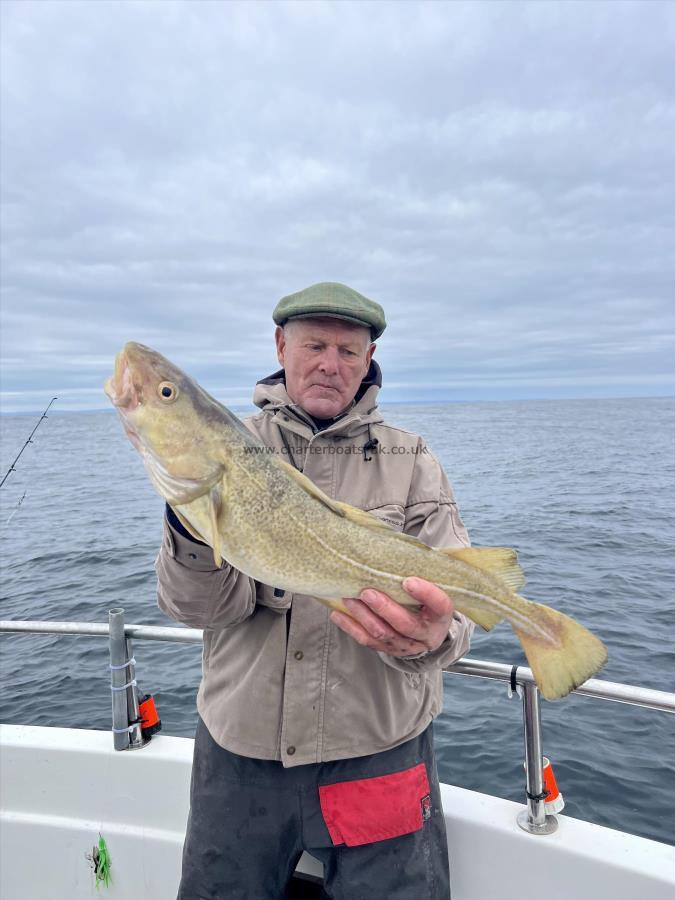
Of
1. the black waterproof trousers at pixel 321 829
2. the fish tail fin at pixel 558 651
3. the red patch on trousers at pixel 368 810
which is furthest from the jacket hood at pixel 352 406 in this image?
the red patch on trousers at pixel 368 810

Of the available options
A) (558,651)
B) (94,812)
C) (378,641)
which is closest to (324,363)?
(378,641)

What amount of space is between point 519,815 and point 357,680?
1537mm

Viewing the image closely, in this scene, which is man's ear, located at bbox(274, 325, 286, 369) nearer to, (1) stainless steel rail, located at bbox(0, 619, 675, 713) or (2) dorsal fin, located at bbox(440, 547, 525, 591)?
(2) dorsal fin, located at bbox(440, 547, 525, 591)

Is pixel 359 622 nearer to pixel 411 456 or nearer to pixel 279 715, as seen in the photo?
pixel 279 715

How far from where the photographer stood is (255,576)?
2600mm

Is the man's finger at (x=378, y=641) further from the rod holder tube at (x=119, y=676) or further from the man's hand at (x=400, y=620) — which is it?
the rod holder tube at (x=119, y=676)

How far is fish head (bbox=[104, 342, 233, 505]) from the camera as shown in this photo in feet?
8.66

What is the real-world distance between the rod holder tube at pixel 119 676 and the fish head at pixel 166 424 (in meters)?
1.83

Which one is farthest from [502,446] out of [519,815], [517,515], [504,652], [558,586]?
[519,815]

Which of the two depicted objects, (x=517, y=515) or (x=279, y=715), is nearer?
(x=279, y=715)

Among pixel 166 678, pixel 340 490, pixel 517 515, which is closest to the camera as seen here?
pixel 340 490

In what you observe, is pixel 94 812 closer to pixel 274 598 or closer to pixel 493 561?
pixel 274 598

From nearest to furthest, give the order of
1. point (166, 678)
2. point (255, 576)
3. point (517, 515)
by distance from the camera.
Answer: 1. point (255, 576)
2. point (166, 678)
3. point (517, 515)

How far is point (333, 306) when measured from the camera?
3219 millimetres
